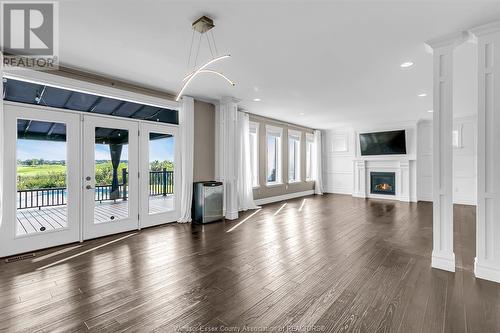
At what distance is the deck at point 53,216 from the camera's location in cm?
349

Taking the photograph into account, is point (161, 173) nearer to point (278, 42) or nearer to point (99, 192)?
point (99, 192)

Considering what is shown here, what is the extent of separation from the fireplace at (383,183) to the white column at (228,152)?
20.1 feet

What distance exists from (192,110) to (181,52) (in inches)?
85.4

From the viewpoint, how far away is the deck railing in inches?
139

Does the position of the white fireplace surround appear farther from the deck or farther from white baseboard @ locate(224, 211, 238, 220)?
the deck

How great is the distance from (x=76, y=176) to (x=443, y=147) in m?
5.28

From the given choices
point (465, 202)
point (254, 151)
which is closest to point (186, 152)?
point (254, 151)

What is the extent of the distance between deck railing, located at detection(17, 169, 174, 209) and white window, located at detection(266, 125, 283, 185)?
375cm

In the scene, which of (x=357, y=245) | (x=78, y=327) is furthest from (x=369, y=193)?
(x=78, y=327)

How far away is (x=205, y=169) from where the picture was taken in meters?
5.85

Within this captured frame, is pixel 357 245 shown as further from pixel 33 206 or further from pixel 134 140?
pixel 33 206

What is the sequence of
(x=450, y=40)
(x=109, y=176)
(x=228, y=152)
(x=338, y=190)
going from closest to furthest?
1. (x=450, y=40)
2. (x=109, y=176)
3. (x=228, y=152)
4. (x=338, y=190)

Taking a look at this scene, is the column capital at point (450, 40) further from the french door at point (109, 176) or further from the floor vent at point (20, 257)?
the floor vent at point (20, 257)

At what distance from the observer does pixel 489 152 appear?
2.58 m
